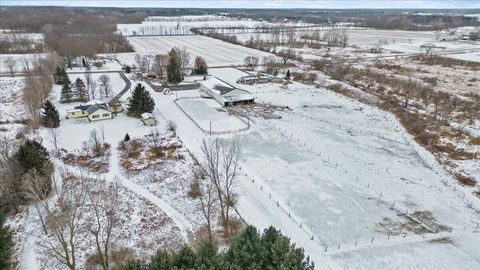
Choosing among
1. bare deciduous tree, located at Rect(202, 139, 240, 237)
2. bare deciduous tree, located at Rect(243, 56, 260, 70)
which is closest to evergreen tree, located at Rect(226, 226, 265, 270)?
bare deciduous tree, located at Rect(202, 139, 240, 237)

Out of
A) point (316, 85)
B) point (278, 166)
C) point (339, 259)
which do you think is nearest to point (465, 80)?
point (316, 85)

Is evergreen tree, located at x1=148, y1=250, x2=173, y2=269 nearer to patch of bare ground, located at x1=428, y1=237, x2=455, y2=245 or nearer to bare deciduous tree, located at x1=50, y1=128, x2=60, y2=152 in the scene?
patch of bare ground, located at x1=428, y1=237, x2=455, y2=245

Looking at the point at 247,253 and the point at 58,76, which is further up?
the point at 58,76

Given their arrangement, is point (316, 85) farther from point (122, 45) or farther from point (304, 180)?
point (122, 45)

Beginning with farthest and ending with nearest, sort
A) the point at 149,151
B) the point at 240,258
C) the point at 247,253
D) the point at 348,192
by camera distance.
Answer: the point at 149,151 → the point at 348,192 → the point at 240,258 → the point at 247,253

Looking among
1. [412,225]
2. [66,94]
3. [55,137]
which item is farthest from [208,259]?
[66,94]

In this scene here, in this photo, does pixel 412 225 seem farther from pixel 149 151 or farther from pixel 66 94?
pixel 66 94

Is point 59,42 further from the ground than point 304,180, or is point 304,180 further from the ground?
point 59,42
